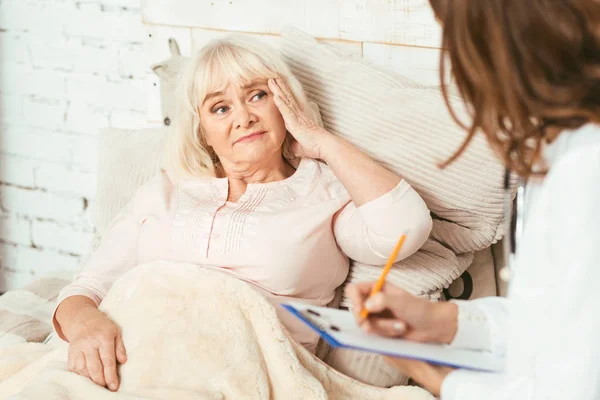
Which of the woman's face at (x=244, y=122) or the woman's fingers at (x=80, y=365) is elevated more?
the woman's face at (x=244, y=122)

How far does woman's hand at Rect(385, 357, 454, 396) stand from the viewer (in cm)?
105

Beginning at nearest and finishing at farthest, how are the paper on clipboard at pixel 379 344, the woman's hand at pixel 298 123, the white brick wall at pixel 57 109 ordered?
the paper on clipboard at pixel 379 344, the woman's hand at pixel 298 123, the white brick wall at pixel 57 109

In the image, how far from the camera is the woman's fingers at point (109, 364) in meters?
1.37

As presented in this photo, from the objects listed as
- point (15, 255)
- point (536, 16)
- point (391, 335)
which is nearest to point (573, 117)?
point (536, 16)

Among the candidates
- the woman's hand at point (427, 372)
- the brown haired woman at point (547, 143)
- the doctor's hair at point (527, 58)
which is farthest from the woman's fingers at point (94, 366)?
the doctor's hair at point (527, 58)

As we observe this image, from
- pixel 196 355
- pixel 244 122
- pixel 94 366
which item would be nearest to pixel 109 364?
pixel 94 366

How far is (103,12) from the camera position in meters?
2.40

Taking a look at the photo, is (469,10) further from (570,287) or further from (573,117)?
(570,287)

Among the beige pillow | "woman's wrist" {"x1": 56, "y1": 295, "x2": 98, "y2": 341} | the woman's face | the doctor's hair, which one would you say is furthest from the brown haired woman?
the beige pillow

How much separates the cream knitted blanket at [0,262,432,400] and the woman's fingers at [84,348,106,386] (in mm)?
14

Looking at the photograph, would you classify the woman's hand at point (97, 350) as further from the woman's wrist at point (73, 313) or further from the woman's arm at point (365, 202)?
the woman's arm at point (365, 202)

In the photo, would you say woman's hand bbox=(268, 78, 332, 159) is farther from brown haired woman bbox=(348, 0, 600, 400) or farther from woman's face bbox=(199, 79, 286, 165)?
brown haired woman bbox=(348, 0, 600, 400)

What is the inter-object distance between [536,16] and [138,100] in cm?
183

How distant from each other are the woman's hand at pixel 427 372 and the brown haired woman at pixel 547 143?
136 millimetres
